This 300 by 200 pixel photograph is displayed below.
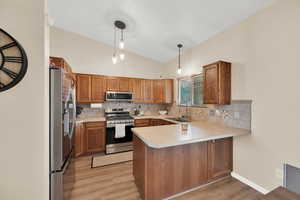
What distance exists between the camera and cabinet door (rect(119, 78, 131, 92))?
380 centimetres

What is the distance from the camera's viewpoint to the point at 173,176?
1795mm

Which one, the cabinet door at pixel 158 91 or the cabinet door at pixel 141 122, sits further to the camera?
the cabinet door at pixel 158 91

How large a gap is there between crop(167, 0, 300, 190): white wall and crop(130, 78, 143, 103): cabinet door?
2453 mm

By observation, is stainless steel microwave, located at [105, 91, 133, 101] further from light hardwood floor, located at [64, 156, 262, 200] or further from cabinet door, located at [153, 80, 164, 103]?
light hardwood floor, located at [64, 156, 262, 200]

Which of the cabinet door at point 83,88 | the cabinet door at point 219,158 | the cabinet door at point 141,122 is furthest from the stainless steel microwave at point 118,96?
the cabinet door at point 219,158

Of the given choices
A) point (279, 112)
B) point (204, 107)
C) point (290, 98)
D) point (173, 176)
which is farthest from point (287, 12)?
point (173, 176)

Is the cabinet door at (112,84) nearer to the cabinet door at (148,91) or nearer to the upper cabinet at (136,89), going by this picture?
the upper cabinet at (136,89)

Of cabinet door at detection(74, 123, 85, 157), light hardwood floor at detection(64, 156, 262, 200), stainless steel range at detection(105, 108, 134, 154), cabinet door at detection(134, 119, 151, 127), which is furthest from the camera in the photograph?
cabinet door at detection(134, 119, 151, 127)

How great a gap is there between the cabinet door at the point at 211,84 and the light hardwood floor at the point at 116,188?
1.40 meters

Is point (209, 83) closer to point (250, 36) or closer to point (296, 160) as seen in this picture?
point (250, 36)

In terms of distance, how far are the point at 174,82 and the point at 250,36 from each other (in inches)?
90.3

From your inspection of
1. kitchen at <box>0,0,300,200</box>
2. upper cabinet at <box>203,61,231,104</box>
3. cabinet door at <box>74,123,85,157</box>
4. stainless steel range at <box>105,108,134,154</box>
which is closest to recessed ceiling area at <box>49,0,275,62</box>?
kitchen at <box>0,0,300,200</box>

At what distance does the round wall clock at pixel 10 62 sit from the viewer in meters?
1.05

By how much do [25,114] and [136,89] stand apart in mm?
2984
